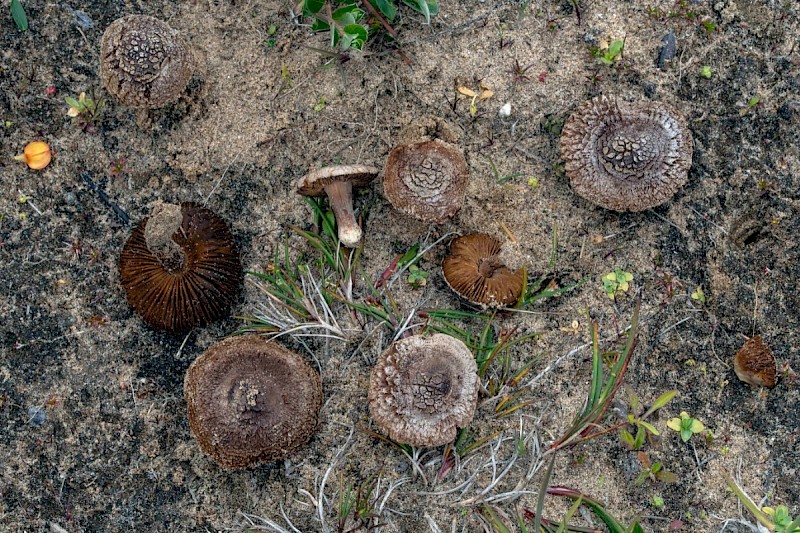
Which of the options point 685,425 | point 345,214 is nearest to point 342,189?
point 345,214

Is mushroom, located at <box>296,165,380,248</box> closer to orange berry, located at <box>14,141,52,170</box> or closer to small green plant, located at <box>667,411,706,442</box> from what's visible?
orange berry, located at <box>14,141,52,170</box>

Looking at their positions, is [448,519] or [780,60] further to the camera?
[780,60]

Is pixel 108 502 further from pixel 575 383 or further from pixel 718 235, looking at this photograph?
pixel 718 235

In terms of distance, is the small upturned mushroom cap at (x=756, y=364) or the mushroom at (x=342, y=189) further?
the small upturned mushroom cap at (x=756, y=364)

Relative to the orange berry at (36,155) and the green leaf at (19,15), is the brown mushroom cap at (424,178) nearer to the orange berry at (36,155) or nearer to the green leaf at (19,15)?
the orange berry at (36,155)

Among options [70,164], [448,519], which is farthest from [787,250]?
[70,164]

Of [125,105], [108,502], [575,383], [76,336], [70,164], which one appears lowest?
[108,502]

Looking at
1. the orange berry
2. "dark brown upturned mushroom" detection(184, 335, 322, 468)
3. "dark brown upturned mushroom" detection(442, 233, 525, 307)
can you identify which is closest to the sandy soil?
the orange berry

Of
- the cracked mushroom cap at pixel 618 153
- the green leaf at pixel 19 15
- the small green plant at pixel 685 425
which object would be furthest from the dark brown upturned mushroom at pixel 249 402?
the green leaf at pixel 19 15
